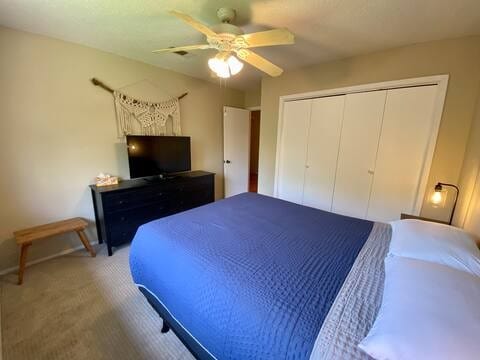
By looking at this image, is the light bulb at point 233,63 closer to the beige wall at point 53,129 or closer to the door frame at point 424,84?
the door frame at point 424,84

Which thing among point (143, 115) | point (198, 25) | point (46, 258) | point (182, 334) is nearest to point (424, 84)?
point (198, 25)

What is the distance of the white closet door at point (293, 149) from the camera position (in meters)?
3.07

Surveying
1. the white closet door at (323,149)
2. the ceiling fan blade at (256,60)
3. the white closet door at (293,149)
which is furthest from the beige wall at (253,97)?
the ceiling fan blade at (256,60)

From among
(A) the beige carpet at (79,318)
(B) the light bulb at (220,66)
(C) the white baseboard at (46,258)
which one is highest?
(B) the light bulb at (220,66)

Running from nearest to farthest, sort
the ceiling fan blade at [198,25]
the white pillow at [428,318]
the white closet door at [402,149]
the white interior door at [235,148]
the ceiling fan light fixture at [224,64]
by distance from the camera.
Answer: the white pillow at [428,318]
the ceiling fan blade at [198,25]
the ceiling fan light fixture at [224,64]
the white closet door at [402,149]
the white interior door at [235,148]

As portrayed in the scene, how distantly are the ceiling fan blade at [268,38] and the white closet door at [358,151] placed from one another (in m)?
1.59

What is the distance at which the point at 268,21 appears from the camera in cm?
174

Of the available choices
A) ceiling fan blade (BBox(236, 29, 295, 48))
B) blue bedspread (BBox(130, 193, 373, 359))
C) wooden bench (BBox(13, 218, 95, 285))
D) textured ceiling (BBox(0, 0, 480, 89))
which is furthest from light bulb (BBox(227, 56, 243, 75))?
wooden bench (BBox(13, 218, 95, 285))

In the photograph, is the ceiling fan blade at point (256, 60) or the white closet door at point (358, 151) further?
the white closet door at point (358, 151)

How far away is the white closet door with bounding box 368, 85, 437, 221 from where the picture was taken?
2.20 metres

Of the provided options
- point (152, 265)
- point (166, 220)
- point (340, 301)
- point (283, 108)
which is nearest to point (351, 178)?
point (283, 108)

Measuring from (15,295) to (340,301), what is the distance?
8.54 feet

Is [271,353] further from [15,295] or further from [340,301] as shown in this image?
[15,295]

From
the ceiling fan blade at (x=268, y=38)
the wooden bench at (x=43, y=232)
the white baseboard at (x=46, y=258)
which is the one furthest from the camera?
the white baseboard at (x=46, y=258)
